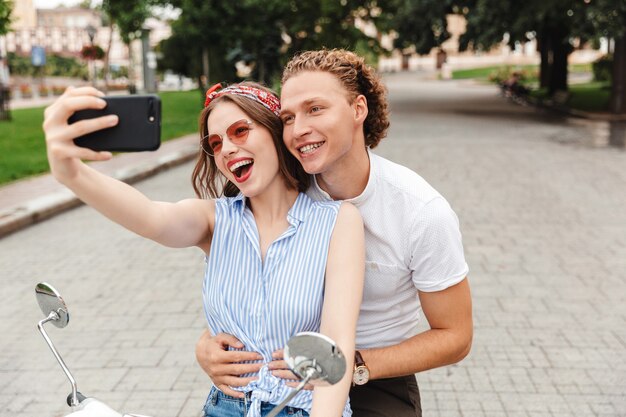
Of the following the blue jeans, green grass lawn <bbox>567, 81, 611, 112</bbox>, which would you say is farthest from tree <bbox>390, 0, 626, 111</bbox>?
the blue jeans

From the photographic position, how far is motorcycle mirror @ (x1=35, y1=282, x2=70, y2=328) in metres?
1.89

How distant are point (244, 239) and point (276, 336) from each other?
32 cm

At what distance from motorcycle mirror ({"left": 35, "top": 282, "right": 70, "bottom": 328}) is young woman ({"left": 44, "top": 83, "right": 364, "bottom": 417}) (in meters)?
0.26

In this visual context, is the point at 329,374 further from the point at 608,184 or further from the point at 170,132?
the point at 170,132

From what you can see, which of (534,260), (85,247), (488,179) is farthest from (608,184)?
(85,247)

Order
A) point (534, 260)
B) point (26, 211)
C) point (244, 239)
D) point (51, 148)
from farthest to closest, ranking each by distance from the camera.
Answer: point (26, 211) < point (534, 260) < point (244, 239) < point (51, 148)

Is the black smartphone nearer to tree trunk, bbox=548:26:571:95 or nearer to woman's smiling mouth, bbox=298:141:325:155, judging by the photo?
woman's smiling mouth, bbox=298:141:325:155

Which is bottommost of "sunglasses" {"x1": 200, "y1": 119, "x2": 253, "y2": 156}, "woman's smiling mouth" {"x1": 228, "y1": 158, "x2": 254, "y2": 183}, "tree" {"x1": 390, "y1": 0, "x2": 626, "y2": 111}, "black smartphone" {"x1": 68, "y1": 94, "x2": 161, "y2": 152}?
"woman's smiling mouth" {"x1": 228, "y1": 158, "x2": 254, "y2": 183}

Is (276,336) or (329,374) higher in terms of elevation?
(329,374)

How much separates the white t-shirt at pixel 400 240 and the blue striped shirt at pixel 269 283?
19 cm

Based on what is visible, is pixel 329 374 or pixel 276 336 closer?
pixel 329 374

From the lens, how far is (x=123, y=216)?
76.3 inches

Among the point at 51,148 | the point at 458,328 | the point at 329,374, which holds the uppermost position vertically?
the point at 51,148

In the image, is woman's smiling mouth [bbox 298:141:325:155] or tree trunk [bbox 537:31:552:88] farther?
tree trunk [bbox 537:31:552:88]
